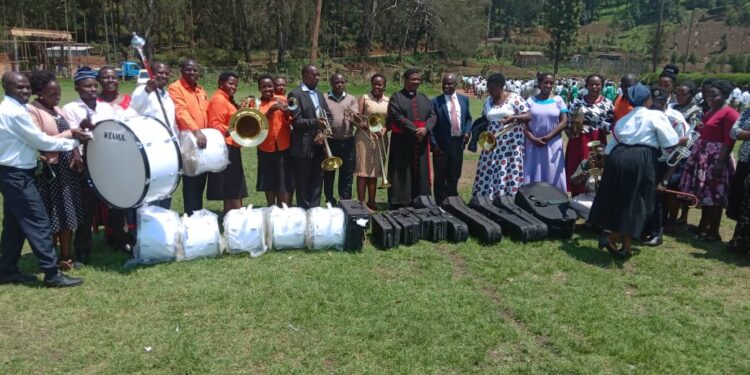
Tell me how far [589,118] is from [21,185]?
6.82m

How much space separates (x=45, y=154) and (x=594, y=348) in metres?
5.25

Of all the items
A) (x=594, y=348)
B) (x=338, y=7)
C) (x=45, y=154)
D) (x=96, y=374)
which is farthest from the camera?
(x=338, y=7)

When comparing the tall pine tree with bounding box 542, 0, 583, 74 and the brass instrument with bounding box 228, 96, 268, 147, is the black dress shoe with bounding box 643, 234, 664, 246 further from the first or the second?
the tall pine tree with bounding box 542, 0, 583, 74

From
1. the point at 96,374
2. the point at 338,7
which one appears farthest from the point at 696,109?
the point at 338,7

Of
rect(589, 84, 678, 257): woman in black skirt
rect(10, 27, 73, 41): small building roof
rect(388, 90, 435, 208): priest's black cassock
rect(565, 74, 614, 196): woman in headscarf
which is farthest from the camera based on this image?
rect(10, 27, 73, 41): small building roof

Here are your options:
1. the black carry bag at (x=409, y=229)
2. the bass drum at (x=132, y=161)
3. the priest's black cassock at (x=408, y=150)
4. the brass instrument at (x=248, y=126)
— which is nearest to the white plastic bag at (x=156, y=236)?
the bass drum at (x=132, y=161)

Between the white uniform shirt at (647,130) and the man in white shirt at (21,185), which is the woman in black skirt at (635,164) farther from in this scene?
the man in white shirt at (21,185)

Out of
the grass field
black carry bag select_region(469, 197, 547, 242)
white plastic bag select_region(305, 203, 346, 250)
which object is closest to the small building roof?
white plastic bag select_region(305, 203, 346, 250)

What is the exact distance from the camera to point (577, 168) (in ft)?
25.4

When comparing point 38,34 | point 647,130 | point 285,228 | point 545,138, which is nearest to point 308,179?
point 285,228

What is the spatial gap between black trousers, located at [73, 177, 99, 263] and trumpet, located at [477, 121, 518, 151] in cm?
493

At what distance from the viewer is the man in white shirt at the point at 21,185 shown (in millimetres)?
4875

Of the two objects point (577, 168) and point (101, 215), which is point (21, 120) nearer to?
point (101, 215)

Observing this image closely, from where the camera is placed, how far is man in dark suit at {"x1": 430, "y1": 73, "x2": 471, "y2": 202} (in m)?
7.90
